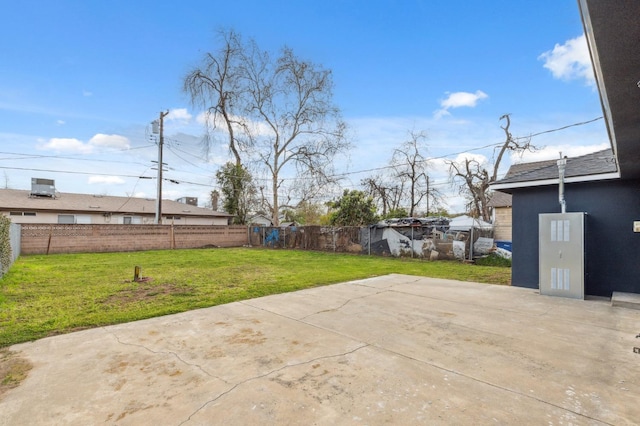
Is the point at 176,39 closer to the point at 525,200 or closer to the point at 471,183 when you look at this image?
the point at 525,200

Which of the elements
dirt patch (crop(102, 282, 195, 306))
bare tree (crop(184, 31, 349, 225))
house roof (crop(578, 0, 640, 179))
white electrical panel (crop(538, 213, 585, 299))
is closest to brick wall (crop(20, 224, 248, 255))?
bare tree (crop(184, 31, 349, 225))

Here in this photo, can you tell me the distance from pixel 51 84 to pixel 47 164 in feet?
33.4

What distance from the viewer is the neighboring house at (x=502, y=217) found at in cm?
1557

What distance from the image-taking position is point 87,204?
61.2ft

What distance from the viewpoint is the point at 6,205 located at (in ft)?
50.9

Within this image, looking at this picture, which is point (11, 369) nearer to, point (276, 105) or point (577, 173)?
point (577, 173)

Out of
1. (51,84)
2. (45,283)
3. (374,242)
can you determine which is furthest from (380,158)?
(45,283)

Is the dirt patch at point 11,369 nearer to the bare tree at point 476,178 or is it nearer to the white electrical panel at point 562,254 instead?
the white electrical panel at point 562,254

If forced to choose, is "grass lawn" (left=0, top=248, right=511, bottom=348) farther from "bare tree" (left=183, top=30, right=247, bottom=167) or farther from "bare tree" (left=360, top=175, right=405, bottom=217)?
"bare tree" (left=360, top=175, right=405, bottom=217)

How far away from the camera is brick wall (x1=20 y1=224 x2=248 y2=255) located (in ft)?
41.7

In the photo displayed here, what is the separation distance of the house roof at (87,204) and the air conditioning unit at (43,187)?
25 centimetres

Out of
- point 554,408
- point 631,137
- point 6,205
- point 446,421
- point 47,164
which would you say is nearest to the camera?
point 446,421

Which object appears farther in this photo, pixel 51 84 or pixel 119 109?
pixel 119 109

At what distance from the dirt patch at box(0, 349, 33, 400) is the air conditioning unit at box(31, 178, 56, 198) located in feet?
65.7
